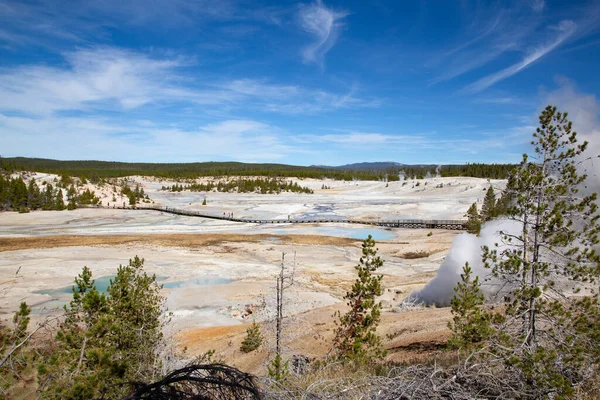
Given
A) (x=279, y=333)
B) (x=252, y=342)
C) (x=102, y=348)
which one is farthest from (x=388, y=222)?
(x=102, y=348)

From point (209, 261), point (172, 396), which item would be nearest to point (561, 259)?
point (172, 396)

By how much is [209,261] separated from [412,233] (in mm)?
28135

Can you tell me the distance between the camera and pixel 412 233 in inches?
1900

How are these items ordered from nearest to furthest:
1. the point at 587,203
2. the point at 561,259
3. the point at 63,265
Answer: the point at 587,203
the point at 561,259
the point at 63,265

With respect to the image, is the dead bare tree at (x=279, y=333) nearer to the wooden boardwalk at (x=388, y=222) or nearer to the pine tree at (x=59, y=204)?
the wooden boardwalk at (x=388, y=222)

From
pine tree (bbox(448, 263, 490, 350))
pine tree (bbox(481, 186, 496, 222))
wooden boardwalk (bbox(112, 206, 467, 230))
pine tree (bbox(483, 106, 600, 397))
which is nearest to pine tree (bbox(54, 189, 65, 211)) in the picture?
wooden boardwalk (bbox(112, 206, 467, 230))

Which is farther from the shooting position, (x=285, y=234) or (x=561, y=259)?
(x=285, y=234)

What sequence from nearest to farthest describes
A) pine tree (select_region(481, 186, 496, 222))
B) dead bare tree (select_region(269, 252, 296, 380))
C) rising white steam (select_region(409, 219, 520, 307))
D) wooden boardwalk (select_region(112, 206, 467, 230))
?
dead bare tree (select_region(269, 252, 296, 380))
pine tree (select_region(481, 186, 496, 222))
rising white steam (select_region(409, 219, 520, 307))
wooden boardwalk (select_region(112, 206, 467, 230))

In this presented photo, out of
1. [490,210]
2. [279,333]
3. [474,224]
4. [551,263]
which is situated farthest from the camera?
[474,224]

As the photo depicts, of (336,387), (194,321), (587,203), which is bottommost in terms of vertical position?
(194,321)

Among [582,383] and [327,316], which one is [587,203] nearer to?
[582,383]

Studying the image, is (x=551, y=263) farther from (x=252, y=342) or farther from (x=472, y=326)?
(x=252, y=342)

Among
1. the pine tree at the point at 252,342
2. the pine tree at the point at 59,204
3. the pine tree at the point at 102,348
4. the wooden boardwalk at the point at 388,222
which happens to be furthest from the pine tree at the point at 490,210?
the pine tree at the point at 59,204

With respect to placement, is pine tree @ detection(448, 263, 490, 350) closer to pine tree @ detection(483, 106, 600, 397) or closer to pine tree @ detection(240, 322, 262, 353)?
pine tree @ detection(483, 106, 600, 397)
